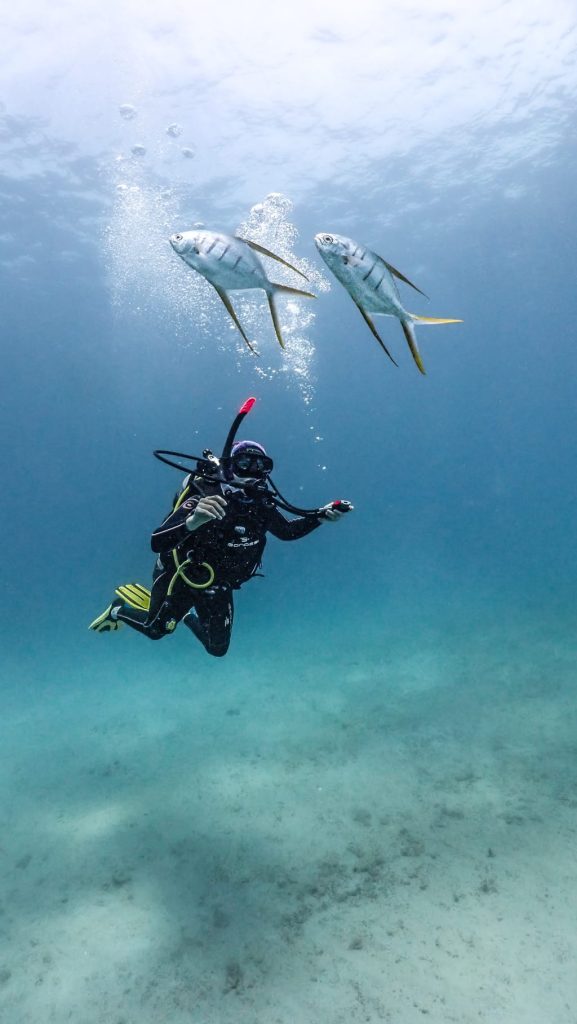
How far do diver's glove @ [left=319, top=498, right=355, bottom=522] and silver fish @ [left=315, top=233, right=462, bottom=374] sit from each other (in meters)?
2.26

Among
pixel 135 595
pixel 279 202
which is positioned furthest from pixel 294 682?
pixel 279 202

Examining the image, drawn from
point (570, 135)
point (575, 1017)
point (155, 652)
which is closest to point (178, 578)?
point (575, 1017)

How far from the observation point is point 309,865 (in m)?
5.14

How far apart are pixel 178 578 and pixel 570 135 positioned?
24.7m

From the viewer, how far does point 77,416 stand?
75562 mm

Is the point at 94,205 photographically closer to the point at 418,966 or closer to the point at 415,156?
the point at 415,156

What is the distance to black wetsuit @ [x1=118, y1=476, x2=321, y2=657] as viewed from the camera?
451 centimetres

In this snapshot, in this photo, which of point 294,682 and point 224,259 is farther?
point 294,682

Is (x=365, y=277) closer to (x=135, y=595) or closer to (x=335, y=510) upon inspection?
(x=335, y=510)

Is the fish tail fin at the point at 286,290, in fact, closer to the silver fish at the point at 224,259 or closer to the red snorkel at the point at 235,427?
the silver fish at the point at 224,259

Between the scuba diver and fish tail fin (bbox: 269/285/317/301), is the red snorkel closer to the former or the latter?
the scuba diver

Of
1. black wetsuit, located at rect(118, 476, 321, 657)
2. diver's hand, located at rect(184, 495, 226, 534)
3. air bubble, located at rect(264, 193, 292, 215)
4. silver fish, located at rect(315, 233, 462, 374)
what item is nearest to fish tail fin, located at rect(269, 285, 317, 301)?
silver fish, located at rect(315, 233, 462, 374)

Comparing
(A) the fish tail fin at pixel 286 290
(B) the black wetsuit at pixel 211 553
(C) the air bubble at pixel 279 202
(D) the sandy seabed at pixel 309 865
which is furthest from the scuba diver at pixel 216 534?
(C) the air bubble at pixel 279 202

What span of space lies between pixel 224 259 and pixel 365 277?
814mm
